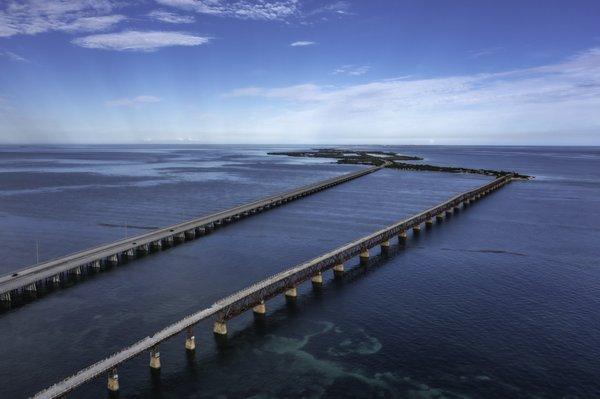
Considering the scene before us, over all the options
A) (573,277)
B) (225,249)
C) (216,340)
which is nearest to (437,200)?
(573,277)

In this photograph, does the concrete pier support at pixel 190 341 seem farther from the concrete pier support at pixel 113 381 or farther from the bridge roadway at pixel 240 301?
the concrete pier support at pixel 113 381

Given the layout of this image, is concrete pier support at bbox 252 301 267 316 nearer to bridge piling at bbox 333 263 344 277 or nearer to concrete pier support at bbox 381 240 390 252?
bridge piling at bbox 333 263 344 277

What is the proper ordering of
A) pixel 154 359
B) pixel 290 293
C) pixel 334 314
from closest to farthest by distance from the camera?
1. pixel 154 359
2. pixel 334 314
3. pixel 290 293

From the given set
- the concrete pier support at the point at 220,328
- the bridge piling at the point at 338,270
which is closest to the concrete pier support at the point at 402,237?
the bridge piling at the point at 338,270

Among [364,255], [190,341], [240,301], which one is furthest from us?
[364,255]

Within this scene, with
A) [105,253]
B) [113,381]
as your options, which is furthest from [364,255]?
[113,381]

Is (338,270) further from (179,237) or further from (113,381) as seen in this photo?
(113,381)
